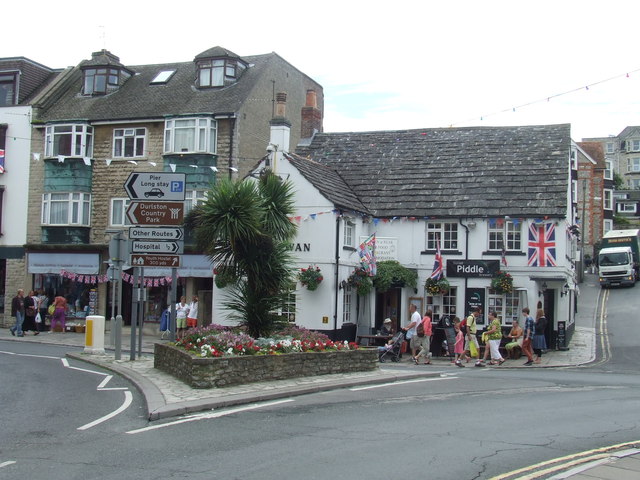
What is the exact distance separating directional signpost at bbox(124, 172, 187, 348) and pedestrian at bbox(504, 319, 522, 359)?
1186 cm

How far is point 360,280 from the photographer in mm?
26469

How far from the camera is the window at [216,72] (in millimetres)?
34375

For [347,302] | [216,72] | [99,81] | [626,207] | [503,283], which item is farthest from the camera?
[626,207]

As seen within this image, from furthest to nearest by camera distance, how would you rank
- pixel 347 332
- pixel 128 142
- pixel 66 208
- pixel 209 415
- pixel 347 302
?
pixel 66 208 < pixel 128 142 < pixel 347 302 < pixel 347 332 < pixel 209 415

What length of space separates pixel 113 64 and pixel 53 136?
479cm

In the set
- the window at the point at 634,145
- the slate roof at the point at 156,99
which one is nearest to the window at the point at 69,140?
the slate roof at the point at 156,99

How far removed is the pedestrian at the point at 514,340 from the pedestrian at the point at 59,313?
18766mm

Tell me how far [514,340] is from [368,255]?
5.65 m

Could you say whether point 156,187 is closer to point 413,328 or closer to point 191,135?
point 413,328

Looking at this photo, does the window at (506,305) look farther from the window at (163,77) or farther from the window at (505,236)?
the window at (163,77)

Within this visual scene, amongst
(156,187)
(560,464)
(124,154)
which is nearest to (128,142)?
(124,154)

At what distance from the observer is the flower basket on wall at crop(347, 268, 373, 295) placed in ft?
86.8

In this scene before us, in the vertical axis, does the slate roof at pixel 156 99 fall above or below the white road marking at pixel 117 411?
above

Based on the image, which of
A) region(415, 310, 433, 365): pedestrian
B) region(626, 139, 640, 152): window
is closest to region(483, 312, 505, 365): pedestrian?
region(415, 310, 433, 365): pedestrian
